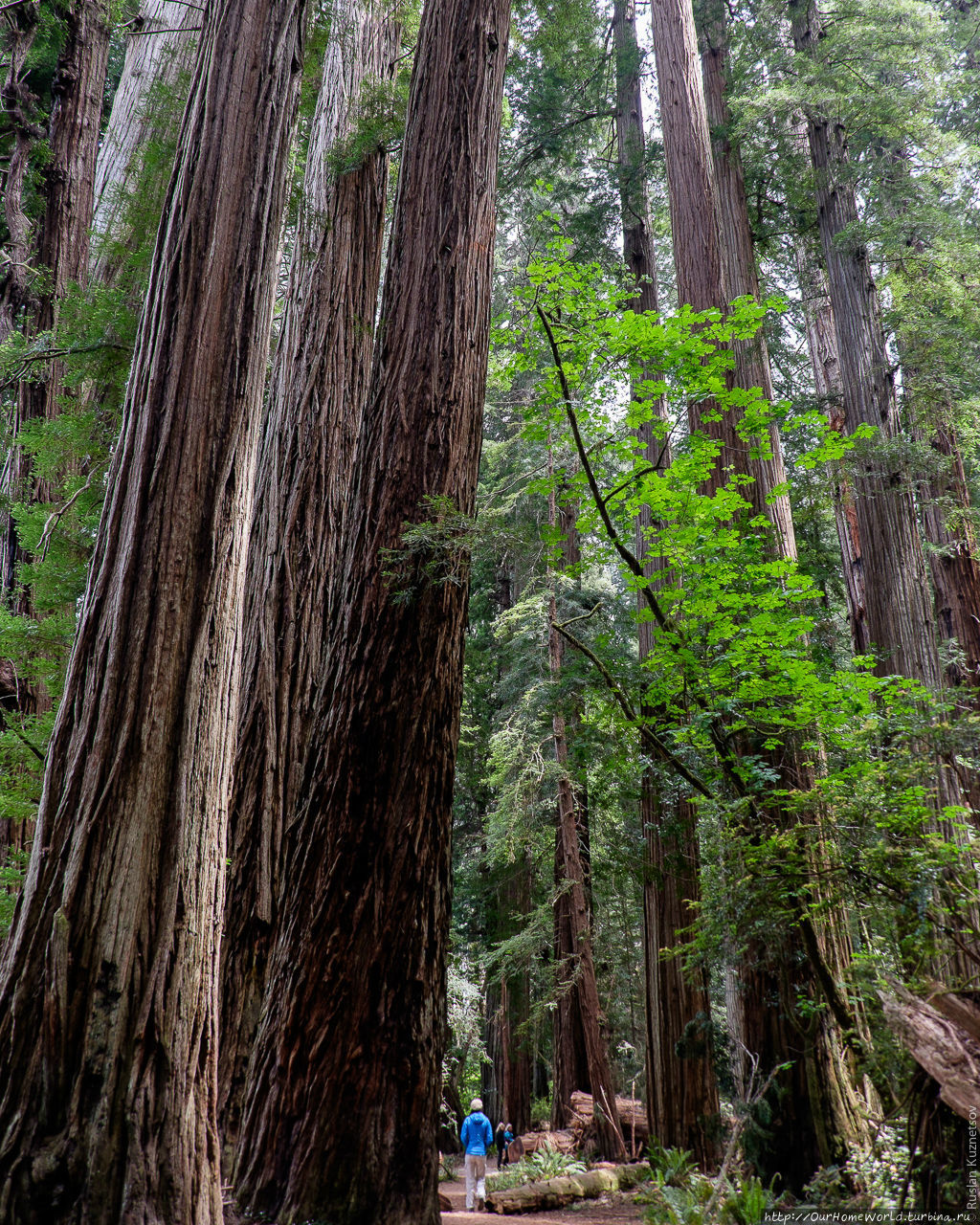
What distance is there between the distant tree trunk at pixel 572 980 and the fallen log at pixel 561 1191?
63.7 inches

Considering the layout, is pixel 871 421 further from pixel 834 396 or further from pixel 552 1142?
pixel 552 1142

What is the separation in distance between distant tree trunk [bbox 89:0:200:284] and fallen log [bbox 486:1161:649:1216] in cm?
1075

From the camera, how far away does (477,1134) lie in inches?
377

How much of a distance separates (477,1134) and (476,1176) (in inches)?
16.6

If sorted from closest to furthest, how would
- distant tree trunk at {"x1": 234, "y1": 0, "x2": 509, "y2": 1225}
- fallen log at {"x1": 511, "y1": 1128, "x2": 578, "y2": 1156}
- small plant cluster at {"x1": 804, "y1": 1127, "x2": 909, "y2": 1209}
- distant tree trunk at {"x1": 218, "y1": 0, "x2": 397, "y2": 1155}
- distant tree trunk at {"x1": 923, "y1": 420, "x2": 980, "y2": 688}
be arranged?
distant tree trunk at {"x1": 234, "y1": 0, "x2": 509, "y2": 1225} → small plant cluster at {"x1": 804, "y1": 1127, "x2": 909, "y2": 1209} → distant tree trunk at {"x1": 218, "y1": 0, "x2": 397, "y2": 1155} → fallen log at {"x1": 511, "y1": 1128, "x2": 578, "y2": 1156} → distant tree trunk at {"x1": 923, "y1": 420, "x2": 980, "y2": 688}

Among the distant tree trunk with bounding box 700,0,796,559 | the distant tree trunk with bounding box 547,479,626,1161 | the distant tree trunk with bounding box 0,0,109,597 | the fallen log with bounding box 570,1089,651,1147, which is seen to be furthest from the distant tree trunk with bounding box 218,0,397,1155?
the fallen log with bounding box 570,1089,651,1147

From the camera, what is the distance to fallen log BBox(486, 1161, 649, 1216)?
9383 mm

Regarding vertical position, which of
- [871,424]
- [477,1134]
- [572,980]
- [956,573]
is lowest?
[477,1134]

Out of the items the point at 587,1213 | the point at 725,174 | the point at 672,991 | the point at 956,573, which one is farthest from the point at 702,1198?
the point at 956,573

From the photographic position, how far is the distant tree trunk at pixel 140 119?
541cm

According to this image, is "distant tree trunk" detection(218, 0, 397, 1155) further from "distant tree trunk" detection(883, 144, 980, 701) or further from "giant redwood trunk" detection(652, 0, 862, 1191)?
"distant tree trunk" detection(883, 144, 980, 701)

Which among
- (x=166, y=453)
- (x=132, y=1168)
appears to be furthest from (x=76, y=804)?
(x=166, y=453)

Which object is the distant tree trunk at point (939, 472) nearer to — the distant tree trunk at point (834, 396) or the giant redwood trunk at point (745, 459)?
the distant tree trunk at point (834, 396)

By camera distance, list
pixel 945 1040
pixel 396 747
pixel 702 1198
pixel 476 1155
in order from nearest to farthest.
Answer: pixel 945 1040
pixel 396 747
pixel 702 1198
pixel 476 1155
